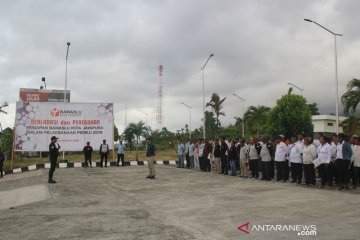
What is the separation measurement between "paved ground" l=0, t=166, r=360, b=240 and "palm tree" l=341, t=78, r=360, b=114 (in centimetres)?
906

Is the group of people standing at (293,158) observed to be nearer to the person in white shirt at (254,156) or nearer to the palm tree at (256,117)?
the person in white shirt at (254,156)

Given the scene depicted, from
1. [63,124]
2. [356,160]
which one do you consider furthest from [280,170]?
[63,124]

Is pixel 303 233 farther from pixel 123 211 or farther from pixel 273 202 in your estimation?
pixel 123 211

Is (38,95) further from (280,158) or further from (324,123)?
(280,158)

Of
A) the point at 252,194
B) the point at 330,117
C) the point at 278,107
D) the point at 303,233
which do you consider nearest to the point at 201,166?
the point at 252,194

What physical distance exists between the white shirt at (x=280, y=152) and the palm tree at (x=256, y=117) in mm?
34053

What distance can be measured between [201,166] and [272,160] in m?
6.75

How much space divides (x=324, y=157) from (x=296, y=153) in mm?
1439

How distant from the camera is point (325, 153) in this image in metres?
13.7

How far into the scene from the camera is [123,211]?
31.6 ft

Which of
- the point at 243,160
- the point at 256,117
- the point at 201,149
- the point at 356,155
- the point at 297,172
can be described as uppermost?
the point at 256,117

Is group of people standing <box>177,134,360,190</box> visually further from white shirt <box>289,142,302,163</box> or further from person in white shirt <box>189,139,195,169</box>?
person in white shirt <box>189,139,195,169</box>

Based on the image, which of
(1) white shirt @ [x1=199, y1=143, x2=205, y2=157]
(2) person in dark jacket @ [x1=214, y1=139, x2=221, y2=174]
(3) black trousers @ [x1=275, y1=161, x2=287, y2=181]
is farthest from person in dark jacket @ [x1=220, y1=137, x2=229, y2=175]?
(3) black trousers @ [x1=275, y1=161, x2=287, y2=181]

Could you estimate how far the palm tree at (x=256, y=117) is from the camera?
49.8 m
